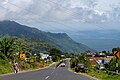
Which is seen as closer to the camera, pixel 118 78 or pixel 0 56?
pixel 118 78

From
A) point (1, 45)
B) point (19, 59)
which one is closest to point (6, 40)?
point (1, 45)

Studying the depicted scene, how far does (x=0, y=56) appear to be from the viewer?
5616 centimetres

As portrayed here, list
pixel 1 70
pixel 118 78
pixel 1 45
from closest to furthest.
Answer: pixel 118 78 → pixel 1 70 → pixel 1 45

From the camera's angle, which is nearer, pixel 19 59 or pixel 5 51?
pixel 5 51

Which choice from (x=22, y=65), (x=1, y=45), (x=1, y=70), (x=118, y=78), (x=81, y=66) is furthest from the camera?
(x=22, y=65)

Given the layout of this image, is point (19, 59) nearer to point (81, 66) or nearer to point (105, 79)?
point (81, 66)

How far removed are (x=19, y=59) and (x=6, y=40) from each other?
10.4 meters

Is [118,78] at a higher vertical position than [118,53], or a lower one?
lower

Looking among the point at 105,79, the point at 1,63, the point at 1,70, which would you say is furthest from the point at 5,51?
the point at 105,79

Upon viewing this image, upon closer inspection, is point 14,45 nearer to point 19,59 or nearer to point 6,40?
point 6,40

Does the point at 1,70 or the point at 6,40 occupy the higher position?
the point at 6,40

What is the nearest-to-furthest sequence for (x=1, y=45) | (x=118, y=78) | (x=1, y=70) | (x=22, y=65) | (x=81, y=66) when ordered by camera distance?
(x=118, y=78) < (x=1, y=70) < (x=81, y=66) < (x=1, y=45) < (x=22, y=65)

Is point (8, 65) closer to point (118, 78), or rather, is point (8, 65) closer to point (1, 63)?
point (1, 63)

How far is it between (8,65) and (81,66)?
12.3 meters
